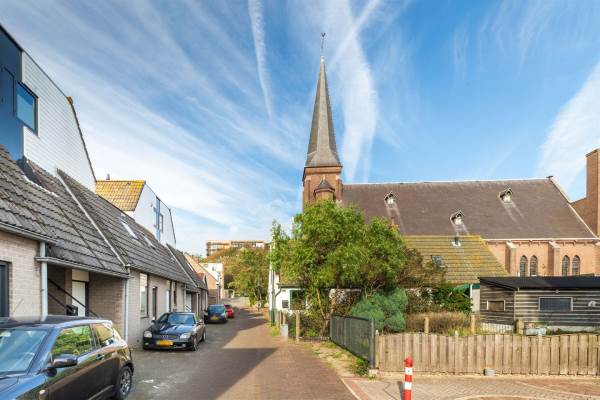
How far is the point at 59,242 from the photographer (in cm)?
843

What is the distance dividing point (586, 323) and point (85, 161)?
25.2 meters

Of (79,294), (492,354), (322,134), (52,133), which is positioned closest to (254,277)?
(322,134)

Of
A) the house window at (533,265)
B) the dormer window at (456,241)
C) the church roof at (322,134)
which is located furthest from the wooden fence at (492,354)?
the church roof at (322,134)

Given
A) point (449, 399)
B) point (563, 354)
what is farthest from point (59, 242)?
point (563, 354)

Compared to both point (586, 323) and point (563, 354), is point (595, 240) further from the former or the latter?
point (563, 354)

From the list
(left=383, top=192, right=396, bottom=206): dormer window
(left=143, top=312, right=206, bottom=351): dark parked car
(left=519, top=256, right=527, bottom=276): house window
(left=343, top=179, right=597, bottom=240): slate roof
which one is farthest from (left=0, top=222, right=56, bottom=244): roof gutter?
(left=519, top=256, right=527, bottom=276): house window

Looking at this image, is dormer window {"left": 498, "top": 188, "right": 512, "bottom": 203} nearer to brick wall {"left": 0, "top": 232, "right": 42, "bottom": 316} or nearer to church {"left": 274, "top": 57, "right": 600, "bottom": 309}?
church {"left": 274, "top": 57, "right": 600, "bottom": 309}

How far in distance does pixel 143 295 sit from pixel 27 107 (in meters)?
7.69

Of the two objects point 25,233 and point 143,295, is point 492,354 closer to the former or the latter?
point 25,233

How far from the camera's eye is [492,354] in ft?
31.4

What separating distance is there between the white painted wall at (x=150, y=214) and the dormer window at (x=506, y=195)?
3206 cm

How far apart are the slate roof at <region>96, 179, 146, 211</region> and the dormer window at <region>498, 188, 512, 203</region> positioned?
3388cm

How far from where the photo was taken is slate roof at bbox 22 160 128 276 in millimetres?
8512

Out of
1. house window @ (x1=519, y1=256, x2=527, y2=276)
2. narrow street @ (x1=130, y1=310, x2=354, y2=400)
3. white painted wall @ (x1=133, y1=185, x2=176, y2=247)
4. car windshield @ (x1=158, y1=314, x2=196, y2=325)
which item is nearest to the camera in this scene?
narrow street @ (x1=130, y1=310, x2=354, y2=400)
